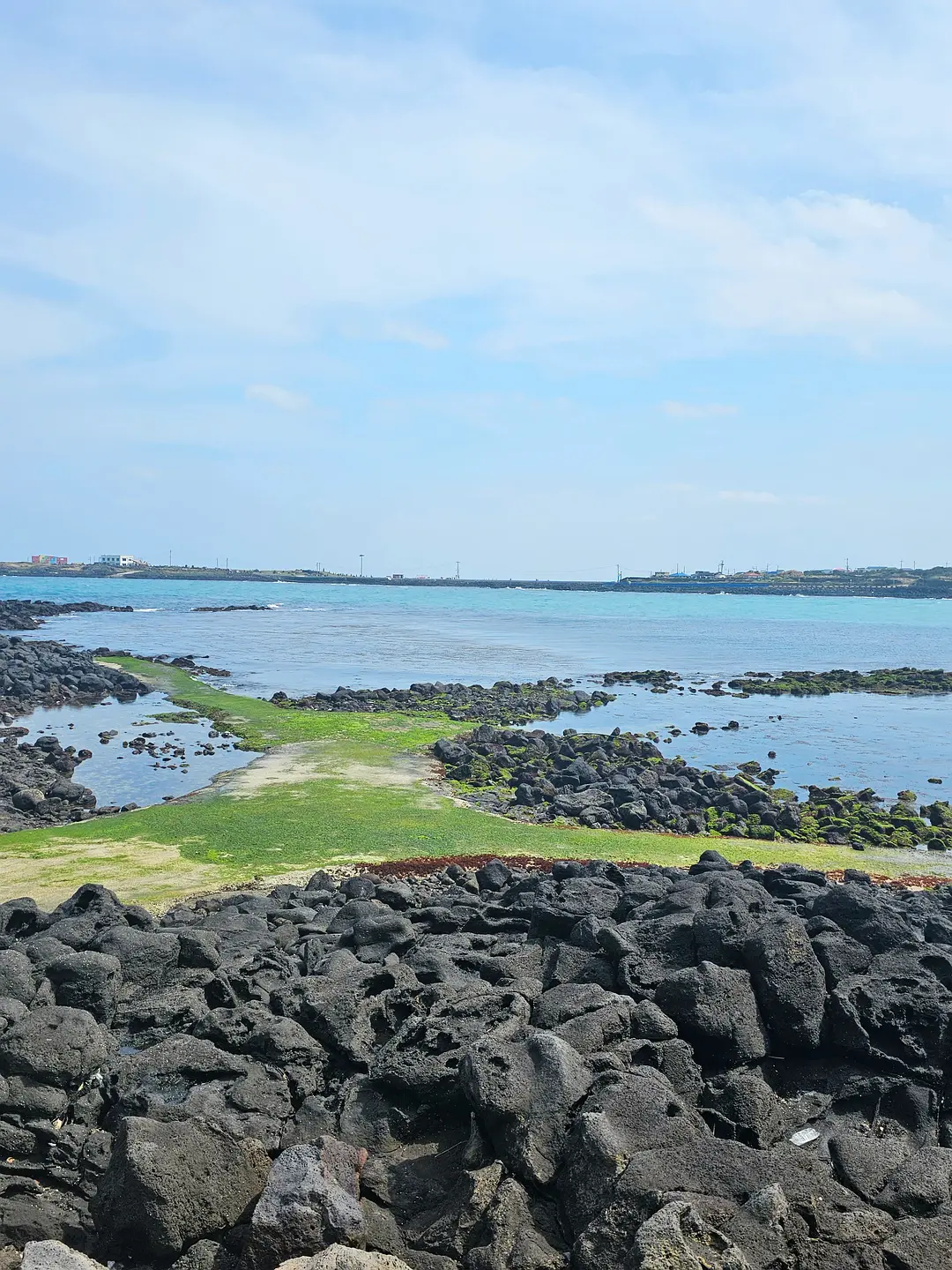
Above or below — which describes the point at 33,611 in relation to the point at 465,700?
above

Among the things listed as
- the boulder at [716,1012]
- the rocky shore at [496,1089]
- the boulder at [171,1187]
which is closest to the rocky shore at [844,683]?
the rocky shore at [496,1089]

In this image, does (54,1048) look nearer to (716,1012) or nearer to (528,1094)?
(528,1094)

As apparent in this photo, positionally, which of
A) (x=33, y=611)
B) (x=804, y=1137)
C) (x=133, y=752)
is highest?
(x=33, y=611)

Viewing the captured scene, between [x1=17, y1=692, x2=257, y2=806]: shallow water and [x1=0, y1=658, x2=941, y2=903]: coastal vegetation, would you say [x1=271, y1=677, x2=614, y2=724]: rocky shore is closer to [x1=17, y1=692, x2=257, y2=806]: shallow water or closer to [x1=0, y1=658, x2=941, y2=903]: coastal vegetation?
[x1=17, y1=692, x2=257, y2=806]: shallow water

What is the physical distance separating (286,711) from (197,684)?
1031cm

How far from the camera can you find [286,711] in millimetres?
39438

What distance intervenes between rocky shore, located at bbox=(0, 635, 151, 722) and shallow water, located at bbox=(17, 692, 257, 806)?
1.38 metres

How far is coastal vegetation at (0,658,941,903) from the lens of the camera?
17.5 metres

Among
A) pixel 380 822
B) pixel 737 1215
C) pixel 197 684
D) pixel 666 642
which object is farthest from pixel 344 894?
pixel 666 642

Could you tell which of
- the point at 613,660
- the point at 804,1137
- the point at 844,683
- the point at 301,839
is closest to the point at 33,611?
the point at 613,660

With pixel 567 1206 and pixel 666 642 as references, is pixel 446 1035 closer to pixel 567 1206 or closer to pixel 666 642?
pixel 567 1206

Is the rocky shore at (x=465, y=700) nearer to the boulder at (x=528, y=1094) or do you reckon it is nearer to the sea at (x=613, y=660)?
the sea at (x=613, y=660)

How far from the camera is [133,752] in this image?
30.9 meters

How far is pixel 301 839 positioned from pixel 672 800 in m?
11.3
